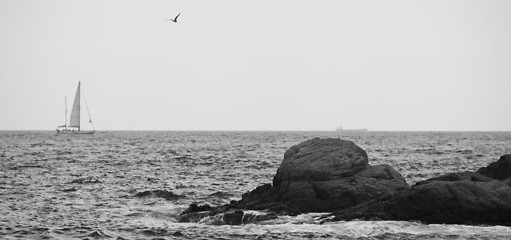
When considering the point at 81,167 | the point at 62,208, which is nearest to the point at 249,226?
the point at 62,208

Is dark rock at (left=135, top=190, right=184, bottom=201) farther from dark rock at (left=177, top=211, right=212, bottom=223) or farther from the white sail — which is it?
the white sail

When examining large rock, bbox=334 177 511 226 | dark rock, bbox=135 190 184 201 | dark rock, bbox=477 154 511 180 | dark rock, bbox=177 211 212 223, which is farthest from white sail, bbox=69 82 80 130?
large rock, bbox=334 177 511 226

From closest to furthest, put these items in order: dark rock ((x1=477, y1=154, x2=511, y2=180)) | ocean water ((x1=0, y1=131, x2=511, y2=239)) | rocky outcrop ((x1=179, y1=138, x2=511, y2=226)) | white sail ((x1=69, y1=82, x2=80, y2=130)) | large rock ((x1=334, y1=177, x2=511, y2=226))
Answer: ocean water ((x1=0, y1=131, x2=511, y2=239)), large rock ((x1=334, y1=177, x2=511, y2=226)), rocky outcrop ((x1=179, y1=138, x2=511, y2=226)), dark rock ((x1=477, y1=154, x2=511, y2=180)), white sail ((x1=69, y1=82, x2=80, y2=130))

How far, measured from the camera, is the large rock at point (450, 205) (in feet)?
74.9

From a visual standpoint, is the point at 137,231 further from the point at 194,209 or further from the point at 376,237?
the point at 376,237

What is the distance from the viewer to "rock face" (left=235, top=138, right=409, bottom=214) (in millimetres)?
25828

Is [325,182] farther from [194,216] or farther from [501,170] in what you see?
[501,170]

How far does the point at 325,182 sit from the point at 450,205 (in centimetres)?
552

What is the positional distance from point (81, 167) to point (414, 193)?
126 feet

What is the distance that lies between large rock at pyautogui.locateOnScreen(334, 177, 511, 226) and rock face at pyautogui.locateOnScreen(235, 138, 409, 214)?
1.33 meters

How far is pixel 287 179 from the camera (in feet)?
90.9

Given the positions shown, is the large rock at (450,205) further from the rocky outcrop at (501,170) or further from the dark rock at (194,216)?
the dark rock at (194,216)

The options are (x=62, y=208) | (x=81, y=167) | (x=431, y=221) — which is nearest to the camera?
(x=431, y=221)

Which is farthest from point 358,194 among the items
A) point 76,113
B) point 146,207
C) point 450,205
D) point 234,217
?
point 76,113
